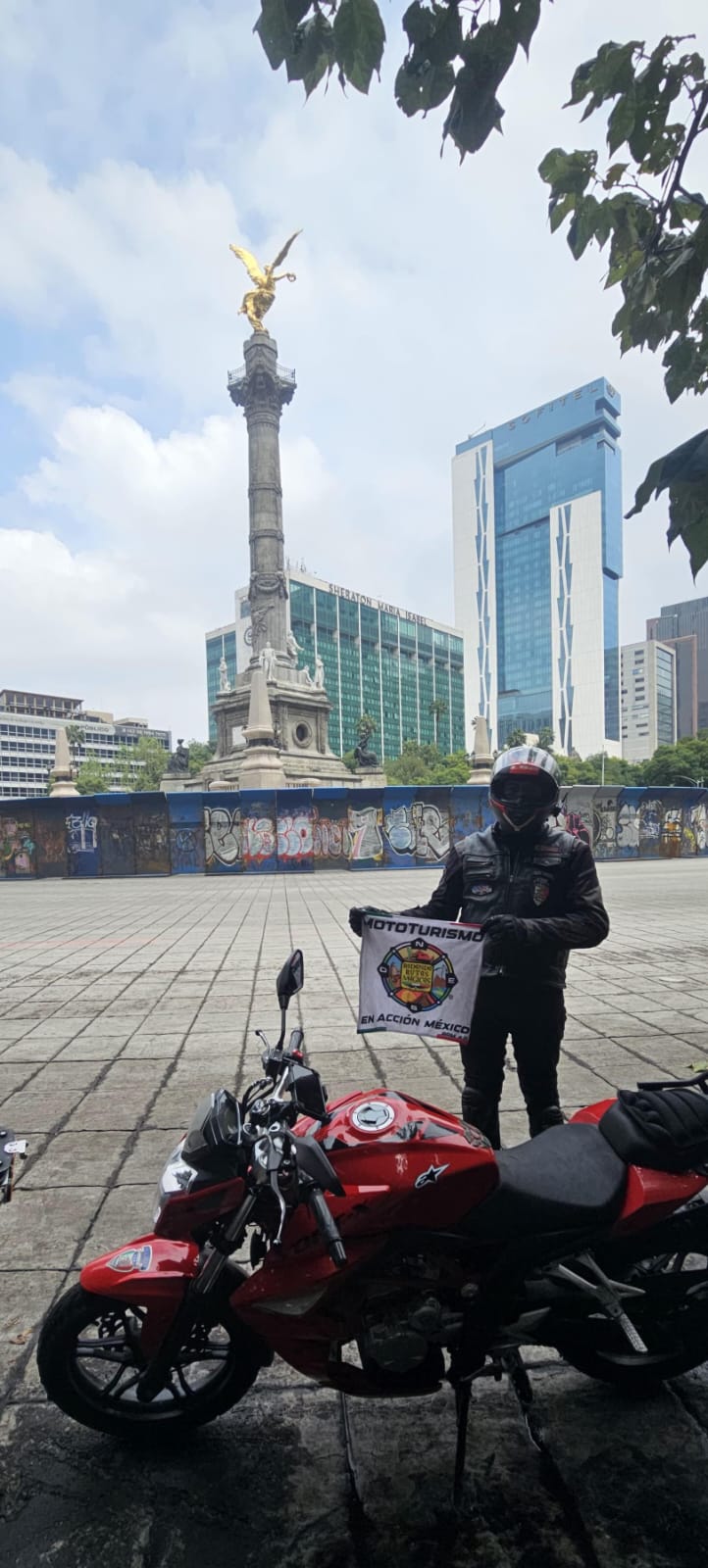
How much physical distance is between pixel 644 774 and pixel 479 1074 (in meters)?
66.2

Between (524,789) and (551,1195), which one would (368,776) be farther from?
(551,1195)

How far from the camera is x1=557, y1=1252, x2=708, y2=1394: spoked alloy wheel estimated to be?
2.11m

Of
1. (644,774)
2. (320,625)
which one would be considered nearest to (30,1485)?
(644,774)

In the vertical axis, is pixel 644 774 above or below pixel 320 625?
below

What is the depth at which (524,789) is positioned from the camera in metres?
3.04

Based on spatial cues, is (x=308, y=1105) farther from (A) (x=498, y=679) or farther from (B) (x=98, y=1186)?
(A) (x=498, y=679)

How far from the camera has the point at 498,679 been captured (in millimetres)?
139625

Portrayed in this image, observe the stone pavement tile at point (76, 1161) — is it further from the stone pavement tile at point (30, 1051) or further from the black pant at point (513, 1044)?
the black pant at point (513, 1044)

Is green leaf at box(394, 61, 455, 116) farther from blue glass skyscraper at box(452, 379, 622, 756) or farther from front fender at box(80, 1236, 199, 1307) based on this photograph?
blue glass skyscraper at box(452, 379, 622, 756)

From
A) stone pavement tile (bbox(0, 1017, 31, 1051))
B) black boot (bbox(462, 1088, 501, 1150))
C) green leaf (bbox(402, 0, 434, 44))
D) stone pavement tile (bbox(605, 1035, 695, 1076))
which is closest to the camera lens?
green leaf (bbox(402, 0, 434, 44))

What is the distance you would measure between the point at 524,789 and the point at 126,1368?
6.96 feet

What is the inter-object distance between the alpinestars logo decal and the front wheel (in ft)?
1.98

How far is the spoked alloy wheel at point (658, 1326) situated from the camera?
211cm

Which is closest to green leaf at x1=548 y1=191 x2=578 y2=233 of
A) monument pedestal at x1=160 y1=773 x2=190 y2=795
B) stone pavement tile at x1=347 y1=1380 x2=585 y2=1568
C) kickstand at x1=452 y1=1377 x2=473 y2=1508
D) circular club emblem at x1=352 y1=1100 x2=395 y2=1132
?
circular club emblem at x1=352 y1=1100 x2=395 y2=1132
